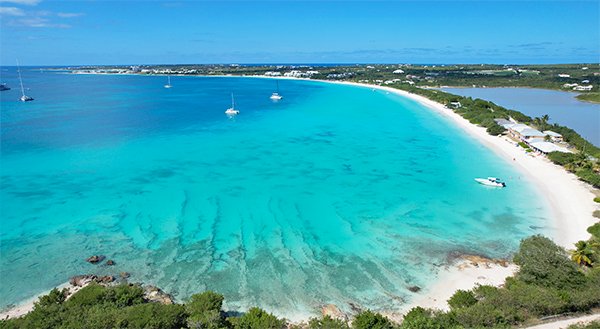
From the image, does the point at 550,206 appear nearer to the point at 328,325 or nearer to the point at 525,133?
the point at 525,133

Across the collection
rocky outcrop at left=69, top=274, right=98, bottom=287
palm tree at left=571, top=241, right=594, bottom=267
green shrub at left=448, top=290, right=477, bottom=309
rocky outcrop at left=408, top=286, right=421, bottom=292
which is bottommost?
rocky outcrop at left=408, top=286, right=421, bottom=292

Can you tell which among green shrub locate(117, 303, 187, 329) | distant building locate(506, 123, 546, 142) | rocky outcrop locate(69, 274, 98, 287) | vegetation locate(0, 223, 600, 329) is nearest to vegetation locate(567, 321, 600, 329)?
vegetation locate(0, 223, 600, 329)

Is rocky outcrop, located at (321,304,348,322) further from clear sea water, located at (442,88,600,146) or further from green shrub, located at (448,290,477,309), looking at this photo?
clear sea water, located at (442,88,600,146)

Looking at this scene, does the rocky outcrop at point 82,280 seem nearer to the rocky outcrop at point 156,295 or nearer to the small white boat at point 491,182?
the rocky outcrop at point 156,295

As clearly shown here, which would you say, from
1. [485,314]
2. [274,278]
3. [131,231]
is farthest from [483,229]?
[131,231]

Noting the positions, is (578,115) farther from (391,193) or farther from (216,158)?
(216,158)

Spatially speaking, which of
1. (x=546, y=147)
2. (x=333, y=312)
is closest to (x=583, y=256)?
(x=333, y=312)
